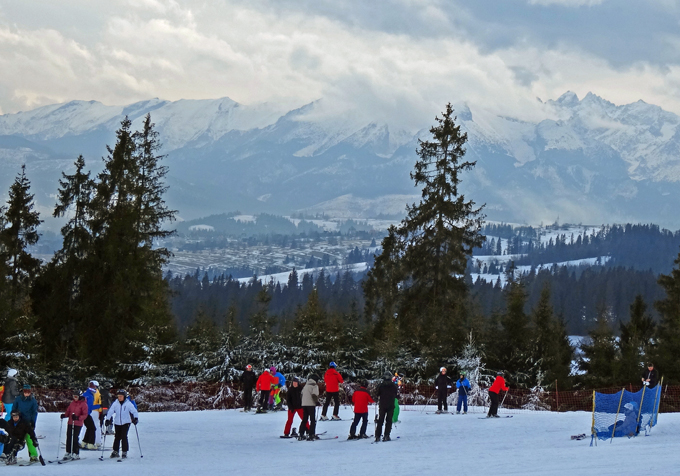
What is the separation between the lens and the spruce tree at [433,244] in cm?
4541

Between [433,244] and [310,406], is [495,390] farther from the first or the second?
[433,244]

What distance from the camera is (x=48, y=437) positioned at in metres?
21.8

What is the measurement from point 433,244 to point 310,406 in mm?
25599

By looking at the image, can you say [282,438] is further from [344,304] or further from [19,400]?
[344,304]

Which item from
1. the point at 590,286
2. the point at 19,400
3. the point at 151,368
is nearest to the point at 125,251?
the point at 151,368

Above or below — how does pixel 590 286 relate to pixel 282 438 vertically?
above

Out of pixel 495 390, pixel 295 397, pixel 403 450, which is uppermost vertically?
pixel 495 390

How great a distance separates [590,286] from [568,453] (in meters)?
179

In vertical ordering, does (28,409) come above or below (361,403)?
below

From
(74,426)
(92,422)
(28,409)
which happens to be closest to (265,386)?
(92,422)

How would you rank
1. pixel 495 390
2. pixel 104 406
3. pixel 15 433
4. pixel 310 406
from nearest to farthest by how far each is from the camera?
pixel 15 433 → pixel 104 406 → pixel 310 406 → pixel 495 390

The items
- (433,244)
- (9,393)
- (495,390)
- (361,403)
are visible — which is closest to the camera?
(9,393)

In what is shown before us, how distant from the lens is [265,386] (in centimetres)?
2769

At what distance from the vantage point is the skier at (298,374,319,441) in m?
20.7
